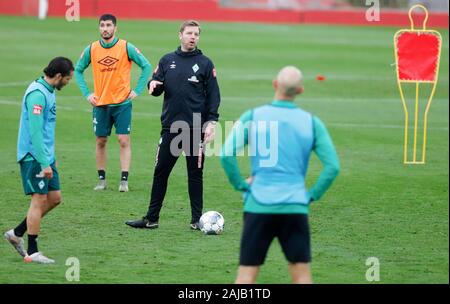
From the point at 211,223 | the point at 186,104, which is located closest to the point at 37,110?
the point at 186,104

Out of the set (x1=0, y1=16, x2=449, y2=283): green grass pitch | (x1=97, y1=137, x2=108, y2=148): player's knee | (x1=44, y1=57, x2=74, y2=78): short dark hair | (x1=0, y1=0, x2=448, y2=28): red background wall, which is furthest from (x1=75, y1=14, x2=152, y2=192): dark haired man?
(x1=0, y1=0, x2=448, y2=28): red background wall

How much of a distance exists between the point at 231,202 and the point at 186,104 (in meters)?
2.54

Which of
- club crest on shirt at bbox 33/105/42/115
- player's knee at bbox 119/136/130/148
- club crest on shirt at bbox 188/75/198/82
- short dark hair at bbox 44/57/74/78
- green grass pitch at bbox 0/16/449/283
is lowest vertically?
green grass pitch at bbox 0/16/449/283

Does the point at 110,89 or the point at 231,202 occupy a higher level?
the point at 110,89

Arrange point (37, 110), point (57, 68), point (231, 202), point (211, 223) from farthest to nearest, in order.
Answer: point (231, 202), point (211, 223), point (57, 68), point (37, 110)

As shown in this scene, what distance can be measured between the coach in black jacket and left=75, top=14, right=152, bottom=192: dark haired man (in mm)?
2768

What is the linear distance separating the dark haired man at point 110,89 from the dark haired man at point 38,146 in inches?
170

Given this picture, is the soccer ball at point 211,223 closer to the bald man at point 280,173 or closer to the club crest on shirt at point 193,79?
the club crest on shirt at point 193,79

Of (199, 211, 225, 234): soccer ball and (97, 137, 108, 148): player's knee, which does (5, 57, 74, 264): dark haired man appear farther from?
(97, 137, 108, 148): player's knee

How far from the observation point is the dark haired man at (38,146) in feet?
33.0

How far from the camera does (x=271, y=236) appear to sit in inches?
325

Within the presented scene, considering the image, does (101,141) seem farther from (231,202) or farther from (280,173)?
(280,173)

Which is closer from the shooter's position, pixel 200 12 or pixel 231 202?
pixel 231 202

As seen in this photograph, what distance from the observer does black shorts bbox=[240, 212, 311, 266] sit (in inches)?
323
